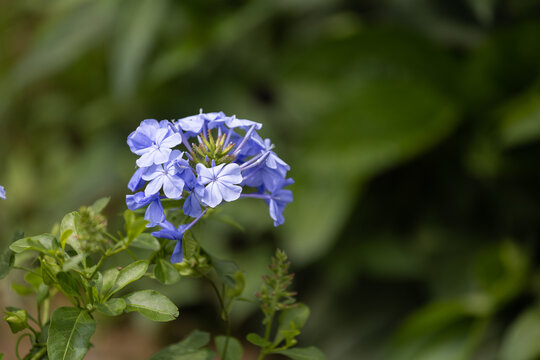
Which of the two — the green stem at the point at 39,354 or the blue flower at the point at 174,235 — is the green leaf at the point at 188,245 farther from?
the green stem at the point at 39,354

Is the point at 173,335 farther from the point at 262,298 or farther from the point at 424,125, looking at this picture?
the point at 262,298

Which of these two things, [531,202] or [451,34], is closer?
[531,202]

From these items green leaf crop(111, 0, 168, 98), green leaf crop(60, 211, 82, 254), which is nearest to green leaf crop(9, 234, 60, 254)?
green leaf crop(60, 211, 82, 254)

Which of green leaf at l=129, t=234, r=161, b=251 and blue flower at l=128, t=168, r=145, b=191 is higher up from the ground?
blue flower at l=128, t=168, r=145, b=191

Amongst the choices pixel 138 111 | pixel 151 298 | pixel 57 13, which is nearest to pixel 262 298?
pixel 151 298

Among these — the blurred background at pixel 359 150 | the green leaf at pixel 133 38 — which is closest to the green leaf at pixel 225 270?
the blurred background at pixel 359 150

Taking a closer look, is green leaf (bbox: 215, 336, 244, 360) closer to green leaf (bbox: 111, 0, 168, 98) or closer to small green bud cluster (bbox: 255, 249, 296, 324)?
small green bud cluster (bbox: 255, 249, 296, 324)
